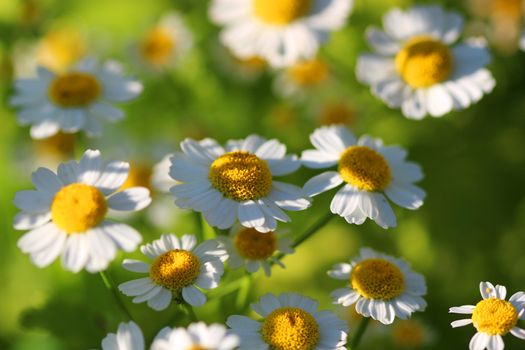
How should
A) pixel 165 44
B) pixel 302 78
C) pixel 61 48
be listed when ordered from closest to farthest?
pixel 302 78 → pixel 165 44 → pixel 61 48

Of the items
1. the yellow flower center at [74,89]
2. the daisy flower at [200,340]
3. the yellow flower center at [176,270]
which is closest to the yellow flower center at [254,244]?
the yellow flower center at [176,270]

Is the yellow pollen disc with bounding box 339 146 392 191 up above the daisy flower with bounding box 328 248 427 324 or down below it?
above

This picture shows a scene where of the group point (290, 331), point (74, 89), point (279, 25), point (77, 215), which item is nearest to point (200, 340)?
point (290, 331)

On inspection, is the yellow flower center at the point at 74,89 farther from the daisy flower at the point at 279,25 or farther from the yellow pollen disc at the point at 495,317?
the yellow pollen disc at the point at 495,317

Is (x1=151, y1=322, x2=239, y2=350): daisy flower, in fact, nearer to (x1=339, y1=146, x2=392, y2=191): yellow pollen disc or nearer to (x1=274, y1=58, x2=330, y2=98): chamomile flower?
(x1=339, y1=146, x2=392, y2=191): yellow pollen disc

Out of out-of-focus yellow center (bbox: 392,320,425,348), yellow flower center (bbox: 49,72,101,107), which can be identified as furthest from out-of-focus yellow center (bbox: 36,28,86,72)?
out-of-focus yellow center (bbox: 392,320,425,348)

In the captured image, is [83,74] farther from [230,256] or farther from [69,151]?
[230,256]

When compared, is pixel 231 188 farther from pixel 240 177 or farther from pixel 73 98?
pixel 73 98
